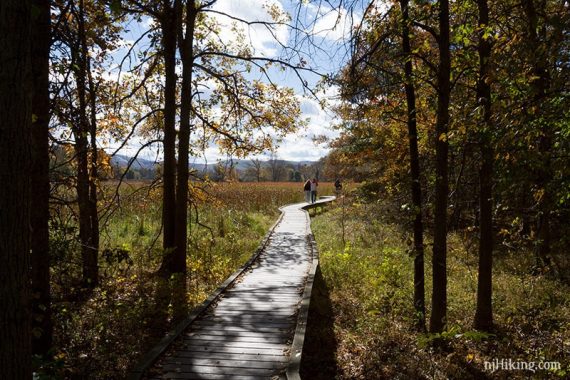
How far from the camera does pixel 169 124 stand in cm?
959

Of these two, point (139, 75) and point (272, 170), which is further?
point (272, 170)

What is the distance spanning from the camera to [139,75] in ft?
33.7

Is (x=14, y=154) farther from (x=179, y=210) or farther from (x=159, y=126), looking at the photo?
(x=159, y=126)

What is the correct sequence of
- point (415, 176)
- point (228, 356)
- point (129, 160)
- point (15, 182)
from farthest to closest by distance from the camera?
point (129, 160) → point (415, 176) → point (228, 356) → point (15, 182)

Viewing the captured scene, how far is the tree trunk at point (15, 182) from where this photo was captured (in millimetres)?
2625

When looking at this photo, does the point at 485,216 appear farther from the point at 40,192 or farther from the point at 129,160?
the point at 129,160

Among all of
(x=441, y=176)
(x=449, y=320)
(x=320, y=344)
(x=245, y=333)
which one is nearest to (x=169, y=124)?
(x=245, y=333)

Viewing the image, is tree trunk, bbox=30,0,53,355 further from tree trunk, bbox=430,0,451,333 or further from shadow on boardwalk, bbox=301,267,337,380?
tree trunk, bbox=430,0,451,333

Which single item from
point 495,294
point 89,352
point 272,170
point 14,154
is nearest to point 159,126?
point 89,352

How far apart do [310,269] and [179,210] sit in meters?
3.33

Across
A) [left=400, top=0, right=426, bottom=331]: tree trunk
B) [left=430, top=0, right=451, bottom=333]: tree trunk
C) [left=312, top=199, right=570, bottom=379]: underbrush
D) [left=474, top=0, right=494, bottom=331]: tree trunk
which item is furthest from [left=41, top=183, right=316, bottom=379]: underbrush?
[left=474, top=0, right=494, bottom=331]: tree trunk

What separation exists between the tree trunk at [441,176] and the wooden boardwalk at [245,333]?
228 centimetres

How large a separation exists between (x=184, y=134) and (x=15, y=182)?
6825 millimetres

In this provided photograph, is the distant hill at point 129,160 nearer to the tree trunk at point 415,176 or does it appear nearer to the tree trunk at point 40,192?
the tree trunk at point 40,192
